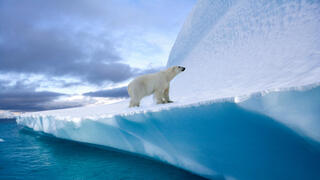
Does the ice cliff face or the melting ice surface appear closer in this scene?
the melting ice surface

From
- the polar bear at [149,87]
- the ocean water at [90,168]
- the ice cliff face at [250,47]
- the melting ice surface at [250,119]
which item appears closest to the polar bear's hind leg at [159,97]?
the polar bear at [149,87]

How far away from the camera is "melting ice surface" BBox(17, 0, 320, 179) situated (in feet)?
3.99

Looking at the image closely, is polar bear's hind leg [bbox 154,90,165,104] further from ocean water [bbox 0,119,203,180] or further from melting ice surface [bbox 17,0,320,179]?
ocean water [bbox 0,119,203,180]

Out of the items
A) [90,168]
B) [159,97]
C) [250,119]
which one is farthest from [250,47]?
[90,168]

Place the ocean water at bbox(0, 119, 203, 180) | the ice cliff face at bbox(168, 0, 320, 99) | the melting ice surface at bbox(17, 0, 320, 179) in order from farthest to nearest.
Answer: the ice cliff face at bbox(168, 0, 320, 99), the ocean water at bbox(0, 119, 203, 180), the melting ice surface at bbox(17, 0, 320, 179)

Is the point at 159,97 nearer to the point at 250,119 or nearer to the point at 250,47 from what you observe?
the point at 250,119

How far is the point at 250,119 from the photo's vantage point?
4.44 feet

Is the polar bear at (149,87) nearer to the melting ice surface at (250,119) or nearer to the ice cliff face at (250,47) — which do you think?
the melting ice surface at (250,119)

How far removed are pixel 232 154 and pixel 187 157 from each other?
54 centimetres

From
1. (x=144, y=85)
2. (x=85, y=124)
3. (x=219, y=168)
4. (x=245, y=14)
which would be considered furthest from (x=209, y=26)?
(x=219, y=168)

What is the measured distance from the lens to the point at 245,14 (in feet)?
16.1

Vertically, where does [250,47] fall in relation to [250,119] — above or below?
above

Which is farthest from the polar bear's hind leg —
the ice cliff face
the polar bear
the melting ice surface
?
the ice cliff face

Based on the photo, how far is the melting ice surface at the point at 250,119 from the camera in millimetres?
1215
